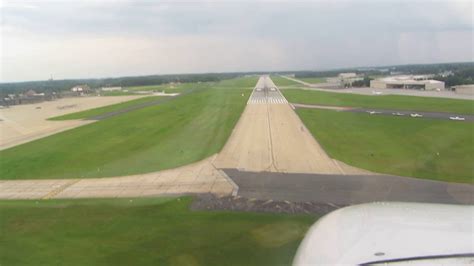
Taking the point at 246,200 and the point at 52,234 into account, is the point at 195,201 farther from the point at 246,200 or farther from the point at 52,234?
the point at 52,234

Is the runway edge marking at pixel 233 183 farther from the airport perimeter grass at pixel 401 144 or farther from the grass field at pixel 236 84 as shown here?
the grass field at pixel 236 84

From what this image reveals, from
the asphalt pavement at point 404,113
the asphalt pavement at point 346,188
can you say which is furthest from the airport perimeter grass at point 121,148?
the asphalt pavement at point 404,113

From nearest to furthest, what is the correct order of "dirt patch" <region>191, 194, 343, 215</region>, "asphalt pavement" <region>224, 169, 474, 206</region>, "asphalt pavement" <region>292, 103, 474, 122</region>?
"dirt patch" <region>191, 194, 343, 215</region> < "asphalt pavement" <region>224, 169, 474, 206</region> < "asphalt pavement" <region>292, 103, 474, 122</region>

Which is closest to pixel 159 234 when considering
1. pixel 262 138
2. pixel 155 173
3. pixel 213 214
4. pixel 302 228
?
pixel 213 214

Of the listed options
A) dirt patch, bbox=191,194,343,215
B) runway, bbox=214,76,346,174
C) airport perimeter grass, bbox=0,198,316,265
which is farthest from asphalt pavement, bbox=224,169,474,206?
airport perimeter grass, bbox=0,198,316,265

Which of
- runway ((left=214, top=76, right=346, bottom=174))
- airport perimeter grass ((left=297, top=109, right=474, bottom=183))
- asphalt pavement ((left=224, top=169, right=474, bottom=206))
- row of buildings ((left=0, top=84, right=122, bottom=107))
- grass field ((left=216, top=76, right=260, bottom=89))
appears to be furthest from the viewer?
grass field ((left=216, top=76, right=260, bottom=89))

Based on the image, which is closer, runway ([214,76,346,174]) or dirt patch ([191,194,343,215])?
dirt patch ([191,194,343,215])

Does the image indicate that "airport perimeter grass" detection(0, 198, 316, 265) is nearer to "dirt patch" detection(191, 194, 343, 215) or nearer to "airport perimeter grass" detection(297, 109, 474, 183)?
"dirt patch" detection(191, 194, 343, 215)
